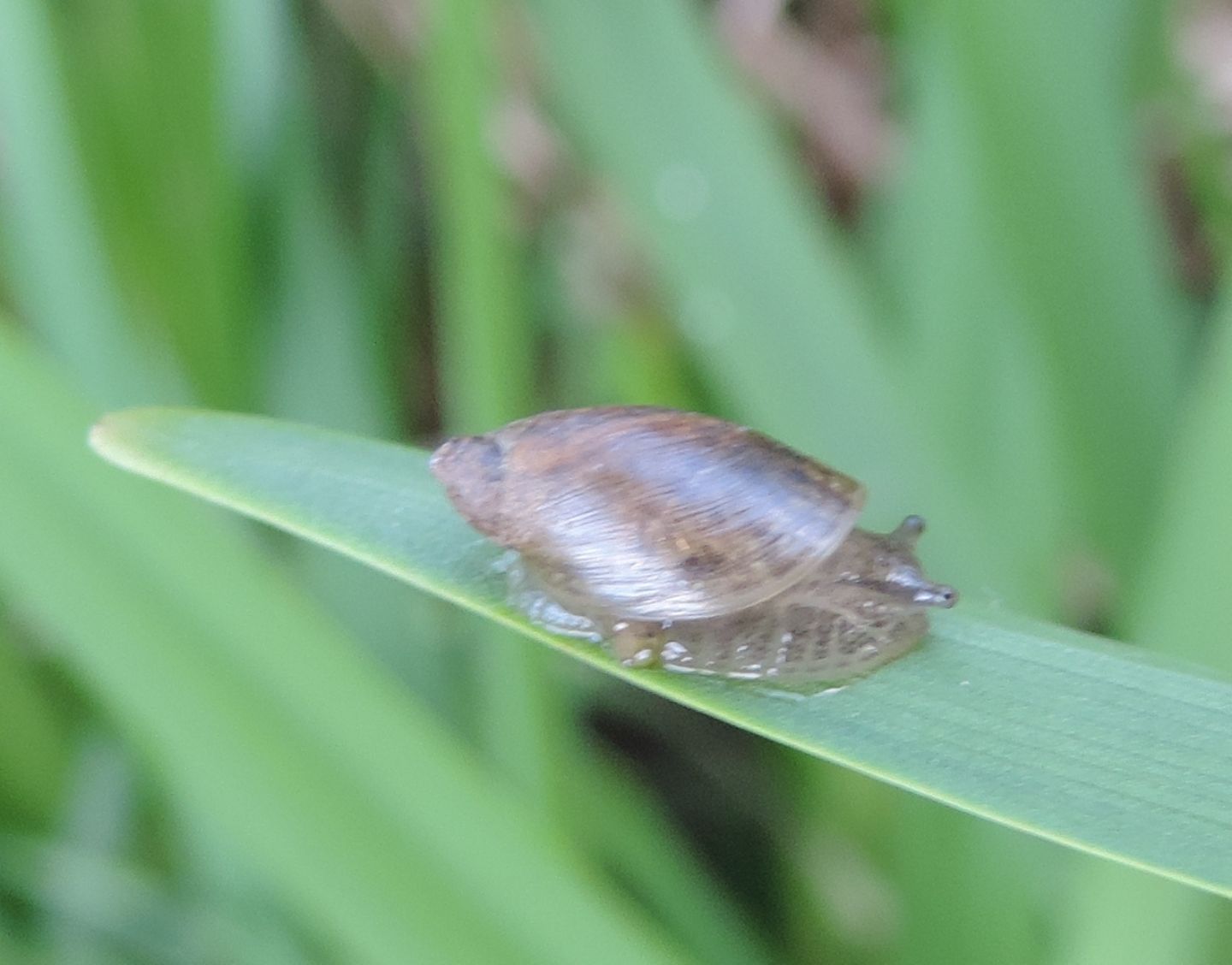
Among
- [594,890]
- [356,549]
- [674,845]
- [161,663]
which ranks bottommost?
[674,845]

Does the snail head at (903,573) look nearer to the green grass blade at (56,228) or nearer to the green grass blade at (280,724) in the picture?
the green grass blade at (280,724)

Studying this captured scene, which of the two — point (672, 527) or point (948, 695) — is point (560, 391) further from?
point (948, 695)

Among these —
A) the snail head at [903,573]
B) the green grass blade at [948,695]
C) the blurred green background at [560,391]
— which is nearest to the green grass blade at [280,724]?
the blurred green background at [560,391]

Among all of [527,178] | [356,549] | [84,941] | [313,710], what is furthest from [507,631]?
[527,178]

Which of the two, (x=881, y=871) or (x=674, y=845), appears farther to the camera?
(x=674, y=845)

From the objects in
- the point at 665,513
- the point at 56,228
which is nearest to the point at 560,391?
the point at 56,228

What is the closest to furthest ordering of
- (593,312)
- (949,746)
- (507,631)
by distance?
1. (949,746)
2. (507,631)
3. (593,312)

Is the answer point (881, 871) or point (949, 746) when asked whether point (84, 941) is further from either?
point (949, 746)
